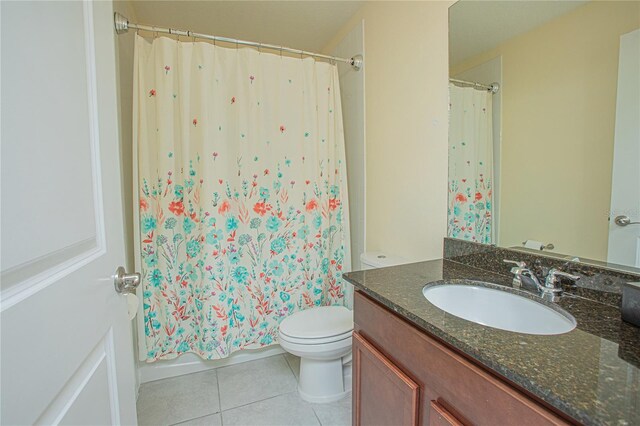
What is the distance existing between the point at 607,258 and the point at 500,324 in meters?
0.36

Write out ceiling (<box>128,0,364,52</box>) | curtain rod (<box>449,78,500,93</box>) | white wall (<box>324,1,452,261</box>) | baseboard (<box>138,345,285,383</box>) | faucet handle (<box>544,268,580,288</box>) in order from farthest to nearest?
1. ceiling (<box>128,0,364,52</box>)
2. baseboard (<box>138,345,285,383</box>)
3. white wall (<box>324,1,452,261</box>)
4. curtain rod (<box>449,78,500,93</box>)
5. faucet handle (<box>544,268,580,288</box>)

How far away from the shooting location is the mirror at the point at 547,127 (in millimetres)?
798

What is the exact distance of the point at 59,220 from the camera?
503mm

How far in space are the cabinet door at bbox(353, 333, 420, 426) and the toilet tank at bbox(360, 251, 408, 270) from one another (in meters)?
0.59

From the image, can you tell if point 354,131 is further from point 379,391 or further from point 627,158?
point 379,391

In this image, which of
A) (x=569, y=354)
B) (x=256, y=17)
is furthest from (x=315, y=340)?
(x=256, y=17)

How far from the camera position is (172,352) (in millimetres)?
1781

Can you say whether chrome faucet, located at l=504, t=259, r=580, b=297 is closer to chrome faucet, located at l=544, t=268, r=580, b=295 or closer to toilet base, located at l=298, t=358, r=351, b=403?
chrome faucet, located at l=544, t=268, r=580, b=295

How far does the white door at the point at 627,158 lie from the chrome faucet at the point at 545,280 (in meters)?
0.14

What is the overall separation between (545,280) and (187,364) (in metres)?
2.03

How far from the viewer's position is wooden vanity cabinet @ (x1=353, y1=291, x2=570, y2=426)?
54cm

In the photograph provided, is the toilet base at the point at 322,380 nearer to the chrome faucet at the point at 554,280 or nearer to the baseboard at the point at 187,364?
the baseboard at the point at 187,364

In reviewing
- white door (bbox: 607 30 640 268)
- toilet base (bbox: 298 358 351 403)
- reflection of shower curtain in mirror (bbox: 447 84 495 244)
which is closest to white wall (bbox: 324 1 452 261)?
reflection of shower curtain in mirror (bbox: 447 84 495 244)

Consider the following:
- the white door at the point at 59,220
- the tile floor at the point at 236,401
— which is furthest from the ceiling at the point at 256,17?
the tile floor at the point at 236,401
